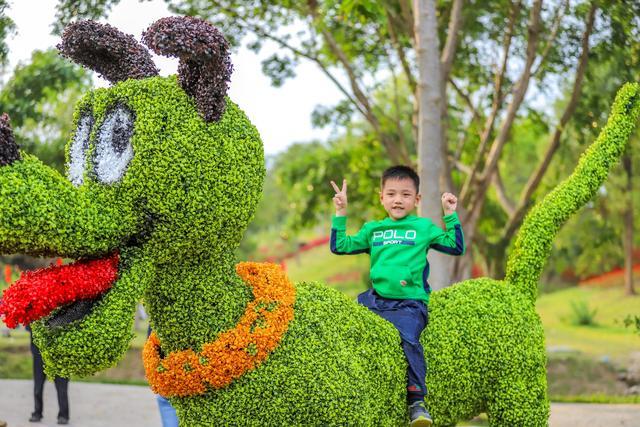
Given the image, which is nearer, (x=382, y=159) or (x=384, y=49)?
(x=384, y=49)

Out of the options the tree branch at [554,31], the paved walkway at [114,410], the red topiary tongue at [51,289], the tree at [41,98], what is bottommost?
the paved walkway at [114,410]

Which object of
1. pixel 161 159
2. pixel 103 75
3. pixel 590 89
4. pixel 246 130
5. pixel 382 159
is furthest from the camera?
pixel 382 159

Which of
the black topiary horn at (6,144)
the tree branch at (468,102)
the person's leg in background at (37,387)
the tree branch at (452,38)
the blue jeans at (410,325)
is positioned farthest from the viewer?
the tree branch at (468,102)

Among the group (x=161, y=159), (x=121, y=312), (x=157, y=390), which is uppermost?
(x=161, y=159)

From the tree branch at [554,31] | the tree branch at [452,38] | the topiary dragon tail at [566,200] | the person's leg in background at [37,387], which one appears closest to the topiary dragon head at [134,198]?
the topiary dragon tail at [566,200]

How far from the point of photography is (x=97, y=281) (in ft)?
8.83

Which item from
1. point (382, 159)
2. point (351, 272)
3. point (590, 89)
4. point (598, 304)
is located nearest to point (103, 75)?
point (590, 89)

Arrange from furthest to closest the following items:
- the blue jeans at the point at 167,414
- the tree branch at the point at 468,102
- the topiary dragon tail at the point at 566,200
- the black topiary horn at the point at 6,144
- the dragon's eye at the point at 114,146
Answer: the tree branch at the point at 468,102
the blue jeans at the point at 167,414
the topiary dragon tail at the point at 566,200
the dragon's eye at the point at 114,146
the black topiary horn at the point at 6,144

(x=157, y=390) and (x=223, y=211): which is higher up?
(x=223, y=211)

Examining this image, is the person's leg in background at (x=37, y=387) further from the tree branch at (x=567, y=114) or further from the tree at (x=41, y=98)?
the tree branch at (x=567, y=114)

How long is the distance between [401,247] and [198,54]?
1.48m

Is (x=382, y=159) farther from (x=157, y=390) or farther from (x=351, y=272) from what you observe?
(x=351, y=272)

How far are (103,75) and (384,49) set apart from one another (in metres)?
7.52

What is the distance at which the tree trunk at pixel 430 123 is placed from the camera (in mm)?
7090
